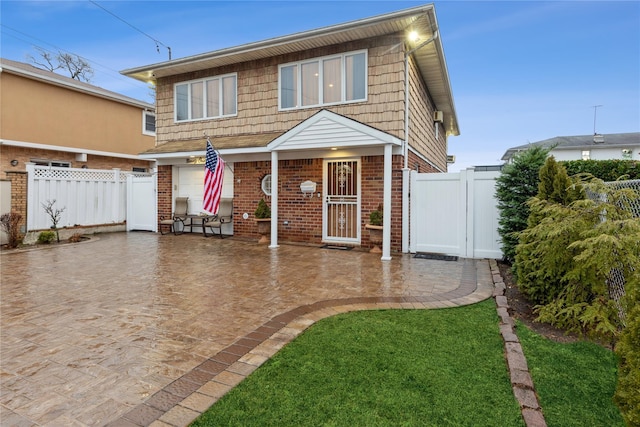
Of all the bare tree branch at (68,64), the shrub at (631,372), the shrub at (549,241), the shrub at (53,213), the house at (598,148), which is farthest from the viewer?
the house at (598,148)

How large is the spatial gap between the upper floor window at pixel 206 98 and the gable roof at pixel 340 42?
467 millimetres

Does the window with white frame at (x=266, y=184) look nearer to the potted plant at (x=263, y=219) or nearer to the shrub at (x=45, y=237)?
the potted plant at (x=263, y=219)

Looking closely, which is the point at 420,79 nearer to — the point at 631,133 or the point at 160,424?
the point at 160,424

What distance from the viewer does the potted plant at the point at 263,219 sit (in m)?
A: 10.2

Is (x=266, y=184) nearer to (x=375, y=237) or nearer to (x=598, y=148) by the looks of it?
(x=375, y=237)

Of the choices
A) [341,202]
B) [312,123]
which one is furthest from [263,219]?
[312,123]

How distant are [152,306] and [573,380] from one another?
15.1 feet

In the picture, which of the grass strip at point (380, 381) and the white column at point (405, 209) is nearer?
the grass strip at point (380, 381)

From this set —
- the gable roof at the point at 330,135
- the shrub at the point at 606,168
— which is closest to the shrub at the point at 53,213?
the gable roof at the point at 330,135

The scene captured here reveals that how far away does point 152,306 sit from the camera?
4.66 meters

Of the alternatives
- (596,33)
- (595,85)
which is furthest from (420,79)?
(595,85)

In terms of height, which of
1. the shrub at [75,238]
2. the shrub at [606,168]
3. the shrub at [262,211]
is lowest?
the shrub at [75,238]

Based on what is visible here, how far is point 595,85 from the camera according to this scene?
23672mm

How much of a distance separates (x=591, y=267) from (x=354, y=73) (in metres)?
7.28
